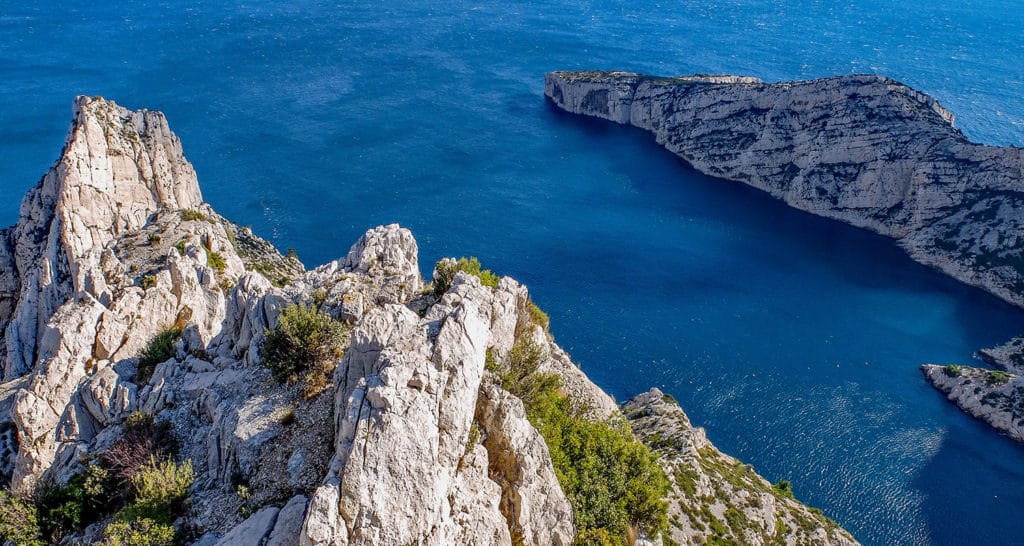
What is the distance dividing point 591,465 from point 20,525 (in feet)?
77.5

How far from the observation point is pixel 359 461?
1811cm

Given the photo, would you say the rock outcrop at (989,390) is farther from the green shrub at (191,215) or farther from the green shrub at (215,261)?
the green shrub at (191,215)

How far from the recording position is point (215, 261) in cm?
4466

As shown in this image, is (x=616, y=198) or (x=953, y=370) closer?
(x=953, y=370)

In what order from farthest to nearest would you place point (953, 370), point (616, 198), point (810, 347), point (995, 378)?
point (616, 198) → point (810, 347) → point (953, 370) → point (995, 378)

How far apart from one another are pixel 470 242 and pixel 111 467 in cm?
6727

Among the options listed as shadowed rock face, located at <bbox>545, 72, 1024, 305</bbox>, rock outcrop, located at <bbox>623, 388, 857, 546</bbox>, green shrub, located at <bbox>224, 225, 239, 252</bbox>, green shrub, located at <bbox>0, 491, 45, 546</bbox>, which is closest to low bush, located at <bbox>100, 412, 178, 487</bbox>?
green shrub, located at <bbox>0, 491, 45, 546</bbox>

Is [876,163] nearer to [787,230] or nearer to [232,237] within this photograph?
[787,230]

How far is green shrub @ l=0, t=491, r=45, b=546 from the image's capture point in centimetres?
2272

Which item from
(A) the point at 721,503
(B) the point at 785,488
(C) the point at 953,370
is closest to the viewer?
(A) the point at 721,503

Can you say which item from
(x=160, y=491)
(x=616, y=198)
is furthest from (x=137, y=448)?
(x=616, y=198)

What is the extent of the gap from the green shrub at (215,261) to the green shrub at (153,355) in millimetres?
11906

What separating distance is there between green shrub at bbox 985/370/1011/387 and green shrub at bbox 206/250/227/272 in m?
75.7

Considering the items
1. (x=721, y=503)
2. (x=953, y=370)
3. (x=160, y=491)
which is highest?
(x=160, y=491)
